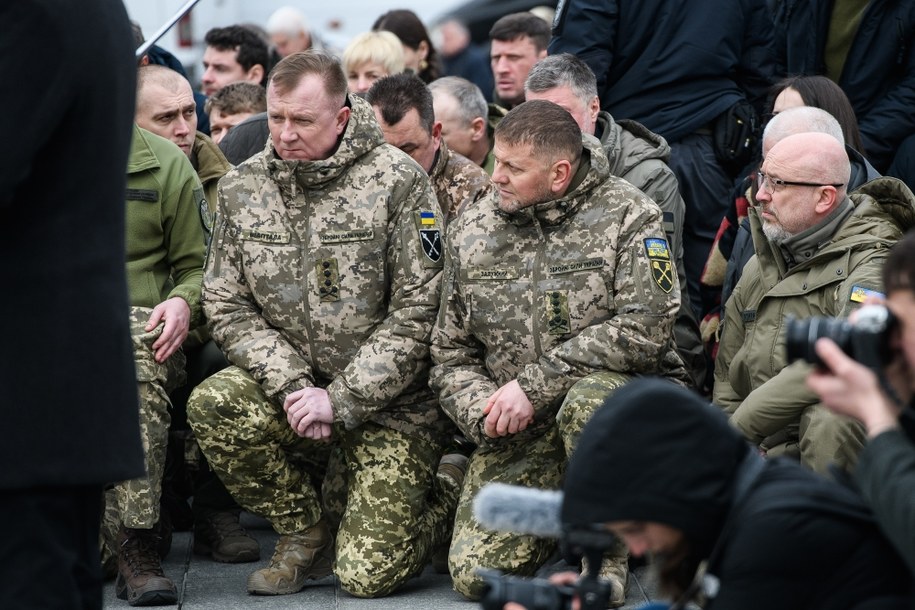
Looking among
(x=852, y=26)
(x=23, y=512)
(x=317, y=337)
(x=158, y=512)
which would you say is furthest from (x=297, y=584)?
(x=852, y=26)

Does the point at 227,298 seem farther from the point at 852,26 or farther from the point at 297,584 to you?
Answer: the point at 852,26

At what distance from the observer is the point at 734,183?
6465 millimetres

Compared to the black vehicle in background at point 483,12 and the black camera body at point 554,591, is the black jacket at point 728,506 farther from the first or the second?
the black vehicle in background at point 483,12

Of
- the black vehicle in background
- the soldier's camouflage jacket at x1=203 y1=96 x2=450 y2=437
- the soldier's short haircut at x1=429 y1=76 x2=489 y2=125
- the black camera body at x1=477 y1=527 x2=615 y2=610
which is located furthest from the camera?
the black vehicle in background

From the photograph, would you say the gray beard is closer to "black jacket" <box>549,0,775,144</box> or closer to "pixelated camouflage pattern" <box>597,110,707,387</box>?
"pixelated camouflage pattern" <box>597,110,707,387</box>

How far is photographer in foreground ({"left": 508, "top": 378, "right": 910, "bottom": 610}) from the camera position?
7.96ft

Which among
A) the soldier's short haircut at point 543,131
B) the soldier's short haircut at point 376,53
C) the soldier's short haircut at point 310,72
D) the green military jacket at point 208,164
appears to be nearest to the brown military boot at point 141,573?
the green military jacket at point 208,164

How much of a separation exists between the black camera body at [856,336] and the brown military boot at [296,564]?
3.00 meters

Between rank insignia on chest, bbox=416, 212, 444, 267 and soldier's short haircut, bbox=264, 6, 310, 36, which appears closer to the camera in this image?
rank insignia on chest, bbox=416, 212, 444, 267

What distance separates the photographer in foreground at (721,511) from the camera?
243 cm

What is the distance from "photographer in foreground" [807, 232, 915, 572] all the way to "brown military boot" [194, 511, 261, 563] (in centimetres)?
340

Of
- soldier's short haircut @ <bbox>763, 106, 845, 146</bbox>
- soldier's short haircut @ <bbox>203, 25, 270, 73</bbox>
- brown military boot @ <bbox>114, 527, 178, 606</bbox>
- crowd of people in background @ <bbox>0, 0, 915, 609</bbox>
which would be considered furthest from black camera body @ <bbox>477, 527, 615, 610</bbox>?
soldier's short haircut @ <bbox>203, 25, 270, 73</bbox>

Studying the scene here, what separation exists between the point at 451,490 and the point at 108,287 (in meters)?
2.95

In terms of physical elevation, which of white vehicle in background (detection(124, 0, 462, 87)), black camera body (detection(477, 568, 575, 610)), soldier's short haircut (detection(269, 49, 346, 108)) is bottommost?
white vehicle in background (detection(124, 0, 462, 87))
